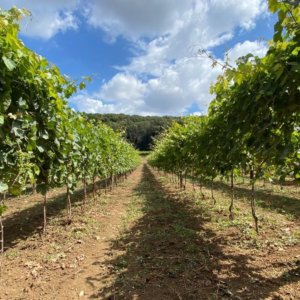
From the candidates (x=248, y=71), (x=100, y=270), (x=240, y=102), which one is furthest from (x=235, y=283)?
(x=248, y=71)

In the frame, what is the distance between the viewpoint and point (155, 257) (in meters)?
6.37

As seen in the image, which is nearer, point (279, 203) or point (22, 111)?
point (22, 111)

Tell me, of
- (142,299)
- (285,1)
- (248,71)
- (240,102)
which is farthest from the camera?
(142,299)

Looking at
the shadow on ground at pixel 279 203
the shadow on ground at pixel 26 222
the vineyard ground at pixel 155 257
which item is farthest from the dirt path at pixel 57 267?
the shadow on ground at pixel 279 203

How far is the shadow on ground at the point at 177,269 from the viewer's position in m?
4.78

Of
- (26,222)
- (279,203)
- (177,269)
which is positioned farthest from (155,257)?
(279,203)

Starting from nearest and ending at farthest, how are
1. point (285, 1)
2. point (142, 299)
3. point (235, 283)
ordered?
point (285, 1)
point (142, 299)
point (235, 283)

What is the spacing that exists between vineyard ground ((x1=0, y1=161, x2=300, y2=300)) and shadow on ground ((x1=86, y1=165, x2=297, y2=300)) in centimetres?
1

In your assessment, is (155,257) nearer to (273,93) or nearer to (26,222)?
(273,93)

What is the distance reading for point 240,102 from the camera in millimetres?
3861

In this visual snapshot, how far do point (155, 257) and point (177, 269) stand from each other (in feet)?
2.62

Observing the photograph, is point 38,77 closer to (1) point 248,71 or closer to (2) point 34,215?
(1) point 248,71

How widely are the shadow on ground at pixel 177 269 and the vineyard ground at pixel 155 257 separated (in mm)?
14

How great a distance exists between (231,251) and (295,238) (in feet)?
5.71
